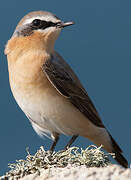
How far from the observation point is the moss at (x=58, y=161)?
4.09 m

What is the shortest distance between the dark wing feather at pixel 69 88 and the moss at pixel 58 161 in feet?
4.29

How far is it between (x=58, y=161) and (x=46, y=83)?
1367mm

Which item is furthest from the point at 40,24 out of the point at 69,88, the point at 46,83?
the point at 69,88

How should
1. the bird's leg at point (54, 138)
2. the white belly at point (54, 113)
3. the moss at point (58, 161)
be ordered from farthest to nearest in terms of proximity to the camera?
1. the bird's leg at point (54, 138)
2. the white belly at point (54, 113)
3. the moss at point (58, 161)

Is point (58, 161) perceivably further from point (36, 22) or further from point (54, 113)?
point (36, 22)

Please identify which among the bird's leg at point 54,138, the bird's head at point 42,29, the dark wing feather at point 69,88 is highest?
the bird's head at point 42,29

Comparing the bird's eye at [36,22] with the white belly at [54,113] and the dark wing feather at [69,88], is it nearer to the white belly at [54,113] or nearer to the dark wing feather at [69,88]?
the dark wing feather at [69,88]

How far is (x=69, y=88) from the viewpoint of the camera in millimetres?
A: 5691

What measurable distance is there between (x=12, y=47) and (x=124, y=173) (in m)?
2.89

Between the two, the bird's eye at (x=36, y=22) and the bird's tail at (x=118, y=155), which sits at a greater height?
the bird's eye at (x=36, y=22)

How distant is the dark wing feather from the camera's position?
541cm

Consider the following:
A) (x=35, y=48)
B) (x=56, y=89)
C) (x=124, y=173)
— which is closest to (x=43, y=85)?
(x=56, y=89)

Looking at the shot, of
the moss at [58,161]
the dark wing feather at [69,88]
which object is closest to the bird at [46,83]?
the dark wing feather at [69,88]

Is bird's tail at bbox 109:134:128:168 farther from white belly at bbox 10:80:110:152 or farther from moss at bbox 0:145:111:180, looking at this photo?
moss at bbox 0:145:111:180
